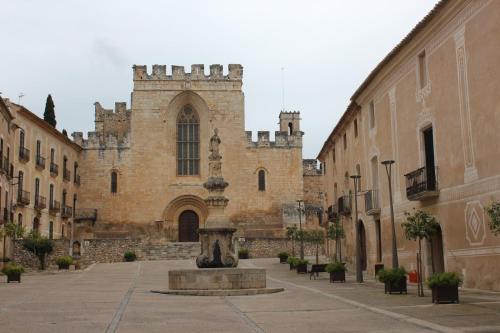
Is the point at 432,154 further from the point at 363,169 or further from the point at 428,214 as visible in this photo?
the point at 363,169

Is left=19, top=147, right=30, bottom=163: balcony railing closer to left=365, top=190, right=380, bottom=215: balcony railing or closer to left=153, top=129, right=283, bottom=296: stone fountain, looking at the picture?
left=365, top=190, right=380, bottom=215: balcony railing

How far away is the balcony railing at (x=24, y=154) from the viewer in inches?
1560

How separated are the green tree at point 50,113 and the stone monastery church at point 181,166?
2250mm

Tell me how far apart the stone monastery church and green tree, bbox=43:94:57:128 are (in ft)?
7.38

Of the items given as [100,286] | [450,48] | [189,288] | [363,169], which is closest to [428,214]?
[450,48]

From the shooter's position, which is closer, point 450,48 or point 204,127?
point 450,48

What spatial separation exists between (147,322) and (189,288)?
670cm

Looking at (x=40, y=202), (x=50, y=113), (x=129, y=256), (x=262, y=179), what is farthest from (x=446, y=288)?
(x=50, y=113)

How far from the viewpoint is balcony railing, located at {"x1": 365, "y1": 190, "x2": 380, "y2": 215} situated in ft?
83.5

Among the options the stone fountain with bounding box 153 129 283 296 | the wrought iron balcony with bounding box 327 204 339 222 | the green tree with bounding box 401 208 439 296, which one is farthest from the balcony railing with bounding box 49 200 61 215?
the green tree with bounding box 401 208 439 296

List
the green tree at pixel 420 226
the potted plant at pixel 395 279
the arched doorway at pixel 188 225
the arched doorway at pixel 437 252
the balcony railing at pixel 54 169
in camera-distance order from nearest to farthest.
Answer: the potted plant at pixel 395 279 → the green tree at pixel 420 226 → the arched doorway at pixel 437 252 → the balcony railing at pixel 54 169 → the arched doorway at pixel 188 225

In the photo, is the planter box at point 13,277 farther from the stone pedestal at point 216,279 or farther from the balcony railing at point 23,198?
the balcony railing at point 23,198

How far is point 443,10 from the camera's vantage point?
1814 cm

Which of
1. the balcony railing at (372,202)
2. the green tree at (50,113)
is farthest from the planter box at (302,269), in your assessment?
the green tree at (50,113)
